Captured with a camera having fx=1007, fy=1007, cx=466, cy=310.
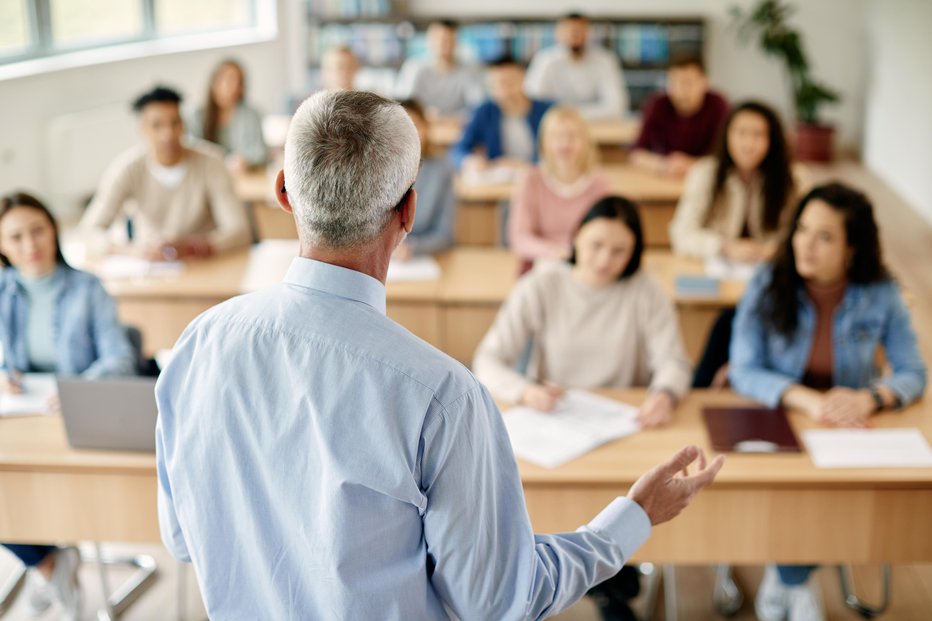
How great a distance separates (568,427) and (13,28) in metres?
5.70

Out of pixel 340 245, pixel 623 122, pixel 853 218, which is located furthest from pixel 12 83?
pixel 340 245

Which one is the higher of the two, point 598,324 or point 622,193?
point 622,193

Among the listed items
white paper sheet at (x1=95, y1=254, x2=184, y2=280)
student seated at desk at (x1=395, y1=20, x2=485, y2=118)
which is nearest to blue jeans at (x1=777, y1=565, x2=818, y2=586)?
white paper sheet at (x1=95, y1=254, x2=184, y2=280)

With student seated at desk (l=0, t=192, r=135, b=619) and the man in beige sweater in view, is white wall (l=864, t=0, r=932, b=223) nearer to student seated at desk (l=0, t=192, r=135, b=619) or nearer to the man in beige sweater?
the man in beige sweater

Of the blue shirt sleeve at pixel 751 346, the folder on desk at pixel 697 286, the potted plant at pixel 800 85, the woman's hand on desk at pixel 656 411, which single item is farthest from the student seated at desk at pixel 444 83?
the woman's hand on desk at pixel 656 411

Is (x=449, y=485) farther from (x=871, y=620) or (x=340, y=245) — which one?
(x=871, y=620)

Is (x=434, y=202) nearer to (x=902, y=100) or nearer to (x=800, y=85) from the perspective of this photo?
(x=902, y=100)

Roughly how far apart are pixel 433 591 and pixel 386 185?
0.54 m

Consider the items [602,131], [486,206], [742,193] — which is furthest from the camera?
[602,131]

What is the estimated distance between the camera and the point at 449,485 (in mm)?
1229

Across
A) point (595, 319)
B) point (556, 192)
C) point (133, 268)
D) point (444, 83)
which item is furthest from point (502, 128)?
point (595, 319)

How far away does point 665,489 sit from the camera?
152 centimetres

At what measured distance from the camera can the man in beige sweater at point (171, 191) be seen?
→ 4.10 meters

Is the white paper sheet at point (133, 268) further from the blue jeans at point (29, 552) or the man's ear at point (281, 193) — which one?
the man's ear at point (281, 193)
